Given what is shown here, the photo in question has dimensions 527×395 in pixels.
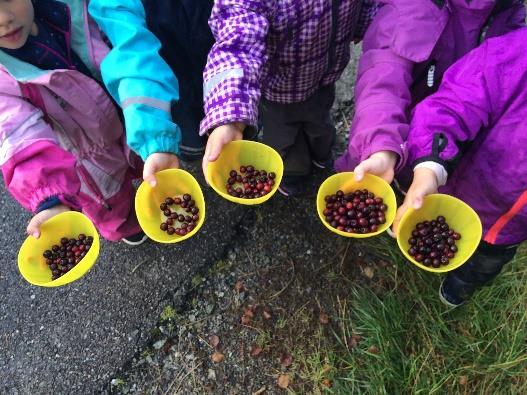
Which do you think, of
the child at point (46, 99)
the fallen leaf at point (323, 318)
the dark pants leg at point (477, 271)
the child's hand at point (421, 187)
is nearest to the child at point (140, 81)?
the child at point (46, 99)

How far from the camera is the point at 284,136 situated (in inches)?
96.7

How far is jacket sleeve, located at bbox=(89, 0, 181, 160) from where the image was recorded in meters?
1.68

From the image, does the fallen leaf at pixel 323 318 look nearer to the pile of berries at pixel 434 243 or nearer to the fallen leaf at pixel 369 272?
the fallen leaf at pixel 369 272

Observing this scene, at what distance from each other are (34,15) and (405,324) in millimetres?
2073

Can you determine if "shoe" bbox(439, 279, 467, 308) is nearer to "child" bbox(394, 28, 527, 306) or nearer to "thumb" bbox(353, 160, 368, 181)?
"child" bbox(394, 28, 527, 306)

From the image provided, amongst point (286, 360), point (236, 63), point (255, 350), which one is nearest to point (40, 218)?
point (236, 63)

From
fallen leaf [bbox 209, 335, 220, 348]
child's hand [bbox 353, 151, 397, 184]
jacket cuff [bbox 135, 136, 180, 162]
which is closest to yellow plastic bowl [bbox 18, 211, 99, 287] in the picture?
jacket cuff [bbox 135, 136, 180, 162]

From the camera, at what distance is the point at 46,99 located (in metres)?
1.73

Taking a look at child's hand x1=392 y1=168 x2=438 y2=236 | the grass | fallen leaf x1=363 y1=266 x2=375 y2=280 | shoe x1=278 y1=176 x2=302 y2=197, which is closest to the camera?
child's hand x1=392 y1=168 x2=438 y2=236

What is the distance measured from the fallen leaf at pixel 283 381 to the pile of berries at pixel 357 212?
0.94 meters

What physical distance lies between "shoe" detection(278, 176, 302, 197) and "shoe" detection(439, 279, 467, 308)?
3.03ft

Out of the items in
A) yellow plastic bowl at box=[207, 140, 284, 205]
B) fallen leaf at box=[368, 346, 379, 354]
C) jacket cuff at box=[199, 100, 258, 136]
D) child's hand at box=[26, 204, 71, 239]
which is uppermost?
jacket cuff at box=[199, 100, 258, 136]

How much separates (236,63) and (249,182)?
0.44 m

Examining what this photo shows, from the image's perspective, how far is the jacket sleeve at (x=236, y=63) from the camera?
→ 157 cm
